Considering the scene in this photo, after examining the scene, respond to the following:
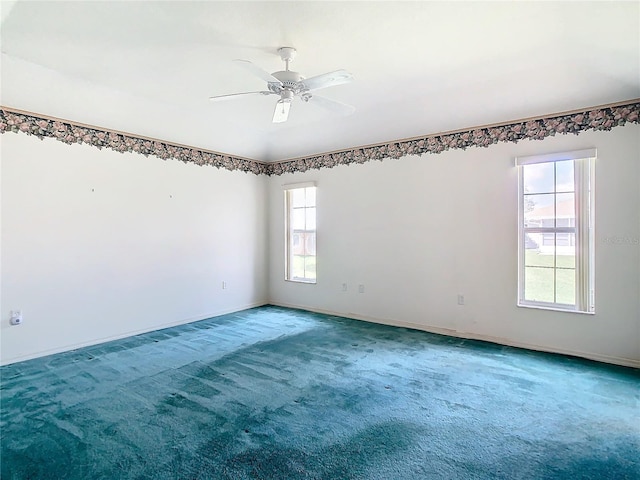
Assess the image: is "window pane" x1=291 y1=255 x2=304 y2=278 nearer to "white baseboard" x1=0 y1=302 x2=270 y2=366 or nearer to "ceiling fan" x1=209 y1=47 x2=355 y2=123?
"white baseboard" x1=0 y1=302 x2=270 y2=366

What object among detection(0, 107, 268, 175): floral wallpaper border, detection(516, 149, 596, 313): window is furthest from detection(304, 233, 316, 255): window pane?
detection(516, 149, 596, 313): window

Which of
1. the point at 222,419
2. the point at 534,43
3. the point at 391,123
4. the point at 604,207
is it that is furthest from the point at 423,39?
the point at 222,419

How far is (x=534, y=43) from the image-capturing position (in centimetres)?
292

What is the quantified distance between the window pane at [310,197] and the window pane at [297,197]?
10 centimetres

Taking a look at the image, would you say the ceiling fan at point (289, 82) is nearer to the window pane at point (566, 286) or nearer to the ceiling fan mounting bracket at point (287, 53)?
the ceiling fan mounting bracket at point (287, 53)

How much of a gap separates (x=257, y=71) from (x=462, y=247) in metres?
3.27

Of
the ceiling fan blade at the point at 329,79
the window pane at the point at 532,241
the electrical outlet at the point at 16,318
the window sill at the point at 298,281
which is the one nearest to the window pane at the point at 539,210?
the window pane at the point at 532,241

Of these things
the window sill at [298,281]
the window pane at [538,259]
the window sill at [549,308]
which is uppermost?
the window pane at [538,259]

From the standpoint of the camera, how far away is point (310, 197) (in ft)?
20.5

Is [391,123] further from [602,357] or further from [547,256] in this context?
[602,357]

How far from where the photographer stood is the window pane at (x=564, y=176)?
12.9ft

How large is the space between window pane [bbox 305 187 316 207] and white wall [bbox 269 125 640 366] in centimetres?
23

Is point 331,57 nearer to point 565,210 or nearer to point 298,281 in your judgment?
point 565,210

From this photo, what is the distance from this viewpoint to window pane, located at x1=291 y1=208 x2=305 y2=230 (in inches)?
251
